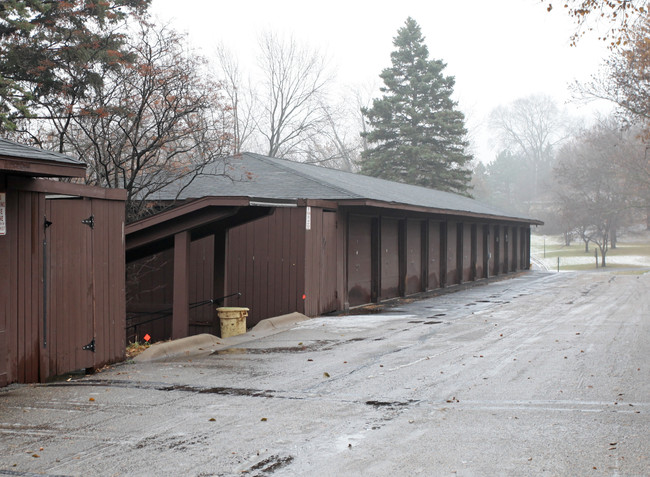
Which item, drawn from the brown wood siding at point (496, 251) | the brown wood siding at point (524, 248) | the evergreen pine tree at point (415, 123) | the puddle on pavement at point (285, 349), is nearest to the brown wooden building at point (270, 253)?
the puddle on pavement at point (285, 349)

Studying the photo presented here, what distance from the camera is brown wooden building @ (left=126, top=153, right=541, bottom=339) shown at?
12953 mm

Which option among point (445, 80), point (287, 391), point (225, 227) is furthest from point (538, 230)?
point (287, 391)

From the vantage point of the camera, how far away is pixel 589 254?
211ft

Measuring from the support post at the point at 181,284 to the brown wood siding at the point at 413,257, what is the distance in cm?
1103

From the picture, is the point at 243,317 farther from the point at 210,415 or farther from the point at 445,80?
the point at 445,80

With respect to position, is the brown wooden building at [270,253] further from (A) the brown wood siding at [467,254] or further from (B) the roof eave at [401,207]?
(A) the brown wood siding at [467,254]

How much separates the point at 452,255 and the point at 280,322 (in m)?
13.9

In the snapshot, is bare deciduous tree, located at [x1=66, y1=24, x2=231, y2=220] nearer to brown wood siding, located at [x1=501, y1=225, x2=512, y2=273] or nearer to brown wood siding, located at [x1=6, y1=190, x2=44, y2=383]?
brown wood siding, located at [x1=6, y1=190, x2=44, y2=383]

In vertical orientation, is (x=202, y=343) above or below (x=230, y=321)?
below

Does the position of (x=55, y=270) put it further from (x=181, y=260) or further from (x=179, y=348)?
(x=181, y=260)

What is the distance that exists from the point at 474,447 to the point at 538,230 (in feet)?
271

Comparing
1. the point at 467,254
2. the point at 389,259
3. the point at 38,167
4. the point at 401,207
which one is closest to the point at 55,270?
the point at 38,167

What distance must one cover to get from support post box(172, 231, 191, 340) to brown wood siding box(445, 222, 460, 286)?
49.6ft

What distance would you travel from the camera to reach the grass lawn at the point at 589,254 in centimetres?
5594
